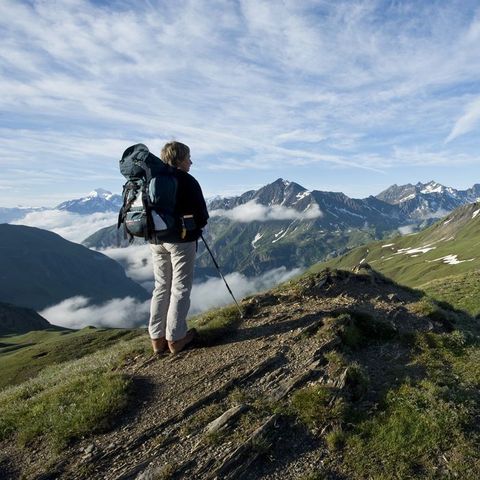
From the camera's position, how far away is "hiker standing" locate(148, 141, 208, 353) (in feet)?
42.5

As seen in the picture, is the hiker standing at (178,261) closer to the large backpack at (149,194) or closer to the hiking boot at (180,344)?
the hiking boot at (180,344)

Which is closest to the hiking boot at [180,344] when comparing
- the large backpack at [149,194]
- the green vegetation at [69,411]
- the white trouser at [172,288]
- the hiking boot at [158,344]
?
the white trouser at [172,288]

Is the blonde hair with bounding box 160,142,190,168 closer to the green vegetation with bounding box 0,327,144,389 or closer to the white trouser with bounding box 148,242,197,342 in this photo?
the white trouser with bounding box 148,242,197,342

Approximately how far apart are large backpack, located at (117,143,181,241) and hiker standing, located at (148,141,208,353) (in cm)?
24

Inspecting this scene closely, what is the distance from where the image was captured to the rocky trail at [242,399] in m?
9.09

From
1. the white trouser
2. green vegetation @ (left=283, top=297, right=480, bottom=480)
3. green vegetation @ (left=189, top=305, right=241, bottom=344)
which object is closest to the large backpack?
the white trouser

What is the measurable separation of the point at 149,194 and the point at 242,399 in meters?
6.05

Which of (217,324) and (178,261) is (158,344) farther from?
(178,261)

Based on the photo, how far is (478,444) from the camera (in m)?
9.09

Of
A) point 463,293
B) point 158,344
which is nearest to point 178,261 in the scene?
point 158,344

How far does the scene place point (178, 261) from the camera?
1349cm

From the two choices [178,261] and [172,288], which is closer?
[178,261]

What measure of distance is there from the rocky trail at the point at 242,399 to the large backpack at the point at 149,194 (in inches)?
161

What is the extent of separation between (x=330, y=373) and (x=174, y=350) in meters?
4.94
